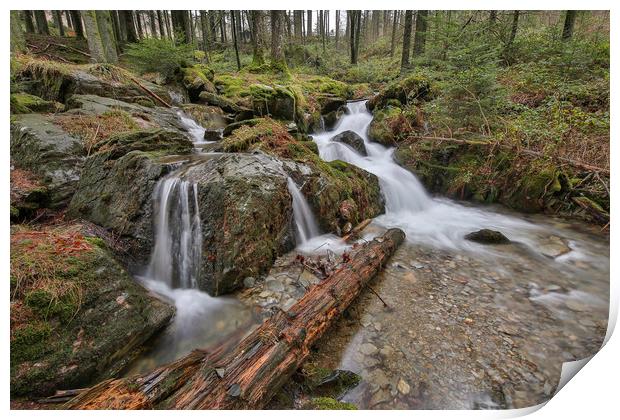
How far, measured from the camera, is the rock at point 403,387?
1838 mm

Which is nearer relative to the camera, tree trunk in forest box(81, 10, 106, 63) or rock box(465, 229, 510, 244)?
rock box(465, 229, 510, 244)

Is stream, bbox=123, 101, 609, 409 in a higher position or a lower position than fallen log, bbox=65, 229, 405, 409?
lower

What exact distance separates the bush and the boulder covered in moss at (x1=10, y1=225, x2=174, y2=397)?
6.14 m

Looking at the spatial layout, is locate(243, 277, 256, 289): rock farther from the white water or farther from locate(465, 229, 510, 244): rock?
locate(465, 229, 510, 244): rock

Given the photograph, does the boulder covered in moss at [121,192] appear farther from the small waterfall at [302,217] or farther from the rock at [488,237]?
the rock at [488,237]

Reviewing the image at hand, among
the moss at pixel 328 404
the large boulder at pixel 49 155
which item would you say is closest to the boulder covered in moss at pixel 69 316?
the moss at pixel 328 404

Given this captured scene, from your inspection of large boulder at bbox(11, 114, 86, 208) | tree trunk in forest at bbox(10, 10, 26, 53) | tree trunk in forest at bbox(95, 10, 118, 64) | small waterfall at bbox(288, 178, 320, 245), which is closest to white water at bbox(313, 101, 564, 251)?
small waterfall at bbox(288, 178, 320, 245)

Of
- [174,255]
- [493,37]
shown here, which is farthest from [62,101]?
[493,37]

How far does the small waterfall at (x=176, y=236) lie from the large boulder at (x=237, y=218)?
0.10 m

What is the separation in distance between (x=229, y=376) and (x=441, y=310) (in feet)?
6.41

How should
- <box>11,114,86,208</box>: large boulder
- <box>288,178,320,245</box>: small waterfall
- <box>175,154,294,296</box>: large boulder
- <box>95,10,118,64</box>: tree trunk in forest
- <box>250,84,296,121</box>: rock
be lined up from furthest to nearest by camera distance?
<box>250,84,296,121</box>: rock → <box>95,10,118,64</box>: tree trunk in forest → <box>288,178,320,245</box>: small waterfall → <box>11,114,86,208</box>: large boulder → <box>175,154,294,296</box>: large boulder

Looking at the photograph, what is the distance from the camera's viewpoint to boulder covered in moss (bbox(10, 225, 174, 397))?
5.54 ft
